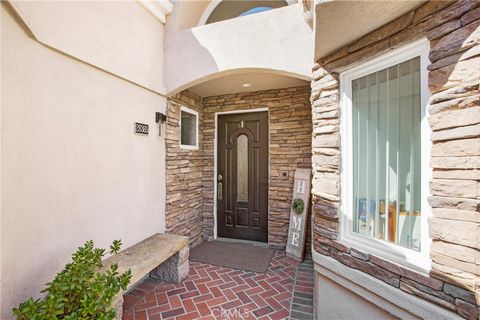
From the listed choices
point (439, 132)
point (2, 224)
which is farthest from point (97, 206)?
point (439, 132)

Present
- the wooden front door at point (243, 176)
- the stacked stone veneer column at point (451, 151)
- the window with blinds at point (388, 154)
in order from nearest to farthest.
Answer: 1. the stacked stone veneer column at point (451, 151)
2. the window with blinds at point (388, 154)
3. the wooden front door at point (243, 176)

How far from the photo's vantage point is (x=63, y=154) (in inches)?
75.3

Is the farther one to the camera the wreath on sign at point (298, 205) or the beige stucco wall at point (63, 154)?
the wreath on sign at point (298, 205)

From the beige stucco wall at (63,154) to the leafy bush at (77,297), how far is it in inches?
13.0

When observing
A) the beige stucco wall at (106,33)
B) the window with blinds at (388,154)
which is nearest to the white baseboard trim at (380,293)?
the window with blinds at (388,154)

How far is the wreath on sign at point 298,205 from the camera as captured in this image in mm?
3484

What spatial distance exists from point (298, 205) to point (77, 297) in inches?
112

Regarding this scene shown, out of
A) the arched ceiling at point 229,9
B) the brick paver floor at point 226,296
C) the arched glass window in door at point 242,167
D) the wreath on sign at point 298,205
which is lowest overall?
the brick paver floor at point 226,296

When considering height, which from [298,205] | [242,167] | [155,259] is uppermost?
[242,167]

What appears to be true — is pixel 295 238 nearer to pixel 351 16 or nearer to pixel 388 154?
pixel 388 154

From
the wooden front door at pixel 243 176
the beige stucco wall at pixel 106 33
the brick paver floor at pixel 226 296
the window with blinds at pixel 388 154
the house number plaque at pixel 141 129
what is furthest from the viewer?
the wooden front door at pixel 243 176

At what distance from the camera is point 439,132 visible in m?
1.31

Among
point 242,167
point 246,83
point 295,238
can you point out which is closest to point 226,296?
point 295,238

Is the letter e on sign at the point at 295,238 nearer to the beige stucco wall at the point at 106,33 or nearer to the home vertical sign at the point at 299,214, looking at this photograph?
the home vertical sign at the point at 299,214
